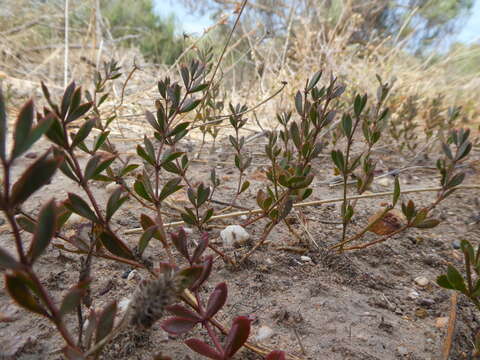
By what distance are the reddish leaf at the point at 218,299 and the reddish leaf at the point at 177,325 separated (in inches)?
1.6

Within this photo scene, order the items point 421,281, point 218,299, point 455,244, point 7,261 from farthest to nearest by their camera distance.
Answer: point 455,244, point 421,281, point 218,299, point 7,261

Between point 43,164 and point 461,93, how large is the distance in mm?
4613

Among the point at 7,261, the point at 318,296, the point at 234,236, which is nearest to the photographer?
the point at 7,261

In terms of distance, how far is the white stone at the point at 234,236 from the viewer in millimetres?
1216

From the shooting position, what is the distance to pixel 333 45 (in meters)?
3.77

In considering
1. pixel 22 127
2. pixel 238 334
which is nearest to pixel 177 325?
pixel 238 334


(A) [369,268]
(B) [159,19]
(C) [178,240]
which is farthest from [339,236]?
(B) [159,19]

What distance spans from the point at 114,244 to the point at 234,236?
23.4 inches

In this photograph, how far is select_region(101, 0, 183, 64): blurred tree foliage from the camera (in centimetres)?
827

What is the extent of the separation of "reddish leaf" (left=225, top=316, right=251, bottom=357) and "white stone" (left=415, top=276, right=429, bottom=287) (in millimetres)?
725

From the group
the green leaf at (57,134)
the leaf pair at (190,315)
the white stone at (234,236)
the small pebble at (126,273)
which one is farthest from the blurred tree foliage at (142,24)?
the leaf pair at (190,315)

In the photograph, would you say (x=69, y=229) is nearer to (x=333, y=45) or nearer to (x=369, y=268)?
(x=369, y=268)

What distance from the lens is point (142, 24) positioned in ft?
31.2

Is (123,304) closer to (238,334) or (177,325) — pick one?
(177,325)
